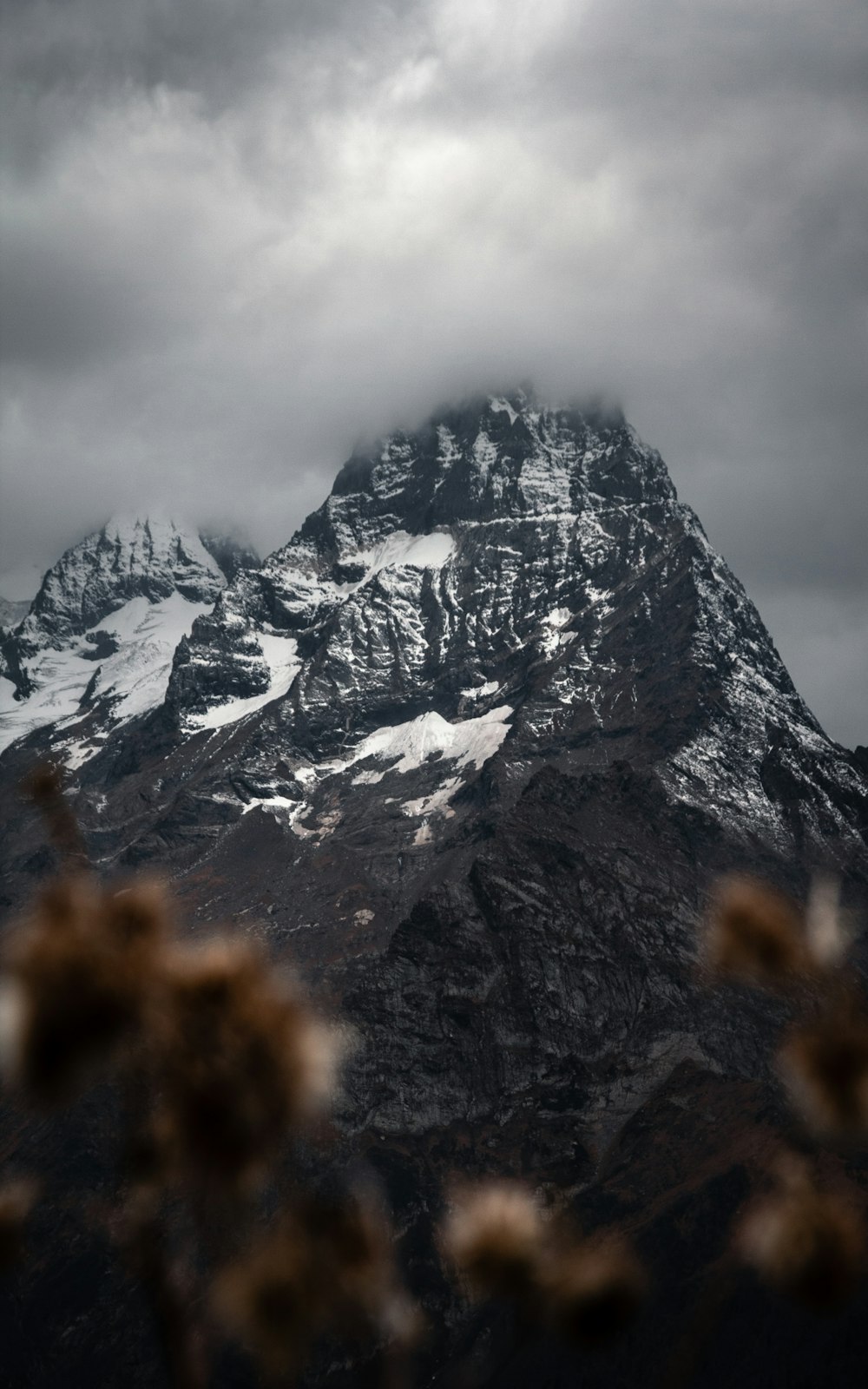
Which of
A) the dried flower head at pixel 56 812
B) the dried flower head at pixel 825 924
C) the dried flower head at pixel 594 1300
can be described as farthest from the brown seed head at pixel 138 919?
the dried flower head at pixel 825 924

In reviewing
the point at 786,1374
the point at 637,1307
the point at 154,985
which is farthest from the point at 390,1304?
the point at 786,1374

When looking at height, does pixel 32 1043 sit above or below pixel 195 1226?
above

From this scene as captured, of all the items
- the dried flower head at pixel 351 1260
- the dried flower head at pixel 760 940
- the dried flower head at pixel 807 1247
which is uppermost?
the dried flower head at pixel 760 940

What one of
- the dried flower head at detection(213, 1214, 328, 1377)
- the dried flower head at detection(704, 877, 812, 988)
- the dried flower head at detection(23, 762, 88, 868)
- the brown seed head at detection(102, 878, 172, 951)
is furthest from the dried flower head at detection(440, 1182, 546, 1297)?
the dried flower head at detection(23, 762, 88, 868)

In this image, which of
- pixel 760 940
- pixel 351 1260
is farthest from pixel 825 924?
pixel 351 1260

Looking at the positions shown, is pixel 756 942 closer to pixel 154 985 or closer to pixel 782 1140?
pixel 154 985

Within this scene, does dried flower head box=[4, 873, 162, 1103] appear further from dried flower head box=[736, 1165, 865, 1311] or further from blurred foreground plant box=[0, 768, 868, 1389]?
dried flower head box=[736, 1165, 865, 1311]

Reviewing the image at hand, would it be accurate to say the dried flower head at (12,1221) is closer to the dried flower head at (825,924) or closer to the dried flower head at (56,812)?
the dried flower head at (56,812)
